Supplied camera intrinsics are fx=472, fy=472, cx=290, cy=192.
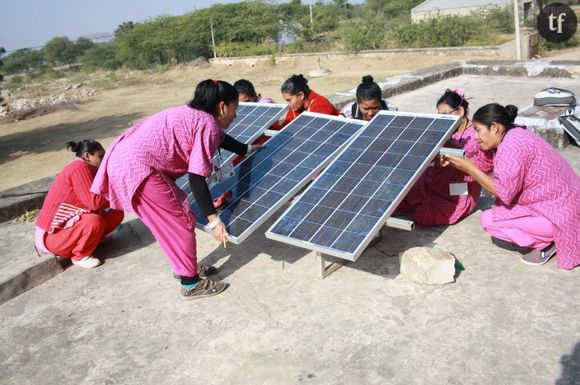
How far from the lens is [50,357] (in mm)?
3625

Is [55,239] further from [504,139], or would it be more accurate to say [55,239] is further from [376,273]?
[504,139]

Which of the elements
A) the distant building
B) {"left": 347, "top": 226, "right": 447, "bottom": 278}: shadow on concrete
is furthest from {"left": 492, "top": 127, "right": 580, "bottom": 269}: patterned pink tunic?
the distant building

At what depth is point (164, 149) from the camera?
3.73 metres

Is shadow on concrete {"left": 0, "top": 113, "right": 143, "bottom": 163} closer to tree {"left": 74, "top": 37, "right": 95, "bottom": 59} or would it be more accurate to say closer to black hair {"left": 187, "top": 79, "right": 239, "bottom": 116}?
A: black hair {"left": 187, "top": 79, "right": 239, "bottom": 116}

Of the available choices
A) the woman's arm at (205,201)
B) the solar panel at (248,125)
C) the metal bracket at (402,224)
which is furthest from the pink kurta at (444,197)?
the woman's arm at (205,201)

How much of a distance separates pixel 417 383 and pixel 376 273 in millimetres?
1324

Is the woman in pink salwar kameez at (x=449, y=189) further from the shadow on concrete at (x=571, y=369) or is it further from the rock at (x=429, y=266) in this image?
the shadow on concrete at (x=571, y=369)

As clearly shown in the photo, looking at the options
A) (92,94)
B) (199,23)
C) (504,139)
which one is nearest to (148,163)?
(504,139)

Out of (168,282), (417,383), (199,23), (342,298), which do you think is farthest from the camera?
(199,23)

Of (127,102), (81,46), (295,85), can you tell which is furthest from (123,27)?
(295,85)

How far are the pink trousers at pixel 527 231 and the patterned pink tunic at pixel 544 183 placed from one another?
62 mm

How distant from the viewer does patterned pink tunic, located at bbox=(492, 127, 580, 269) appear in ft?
12.1

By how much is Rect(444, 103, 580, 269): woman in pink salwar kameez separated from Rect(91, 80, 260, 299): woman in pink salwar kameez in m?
2.14

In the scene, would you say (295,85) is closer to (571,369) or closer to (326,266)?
(326,266)
